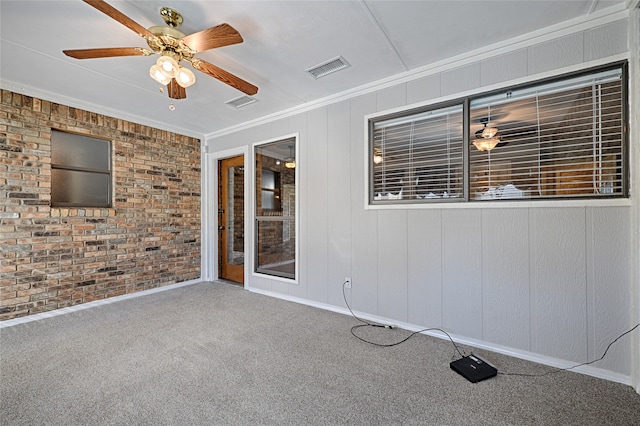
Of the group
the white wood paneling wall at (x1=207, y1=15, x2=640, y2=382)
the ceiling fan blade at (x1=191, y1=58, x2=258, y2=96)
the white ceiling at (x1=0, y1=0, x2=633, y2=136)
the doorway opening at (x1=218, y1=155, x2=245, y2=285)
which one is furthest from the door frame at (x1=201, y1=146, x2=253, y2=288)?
the ceiling fan blade at (x1=191, y1=58, x2=258, y2=96)

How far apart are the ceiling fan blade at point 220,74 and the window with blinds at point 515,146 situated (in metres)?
1.45

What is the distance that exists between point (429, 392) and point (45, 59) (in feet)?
14.0

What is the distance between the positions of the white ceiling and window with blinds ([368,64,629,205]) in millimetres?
497

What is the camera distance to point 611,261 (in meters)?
1.97

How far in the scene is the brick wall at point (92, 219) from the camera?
3008 millimetres

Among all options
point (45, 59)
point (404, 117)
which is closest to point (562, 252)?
point (404, 117)

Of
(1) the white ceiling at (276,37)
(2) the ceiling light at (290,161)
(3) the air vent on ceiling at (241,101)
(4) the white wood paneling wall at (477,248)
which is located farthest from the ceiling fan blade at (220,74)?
(2) the ceiling light at (290,161)

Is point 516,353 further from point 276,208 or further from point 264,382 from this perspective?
point 276,208

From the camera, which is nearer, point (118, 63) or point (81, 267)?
point (118, 63)

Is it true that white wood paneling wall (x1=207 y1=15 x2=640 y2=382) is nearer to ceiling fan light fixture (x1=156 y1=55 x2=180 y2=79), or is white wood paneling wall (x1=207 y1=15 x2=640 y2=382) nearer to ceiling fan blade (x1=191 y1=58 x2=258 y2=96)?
ceiling fan blade (x1=191 y1=58 x2=258 y2=96)

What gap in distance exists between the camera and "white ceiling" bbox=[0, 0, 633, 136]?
1934 mm

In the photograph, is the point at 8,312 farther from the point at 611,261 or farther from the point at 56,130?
the point at 611,261

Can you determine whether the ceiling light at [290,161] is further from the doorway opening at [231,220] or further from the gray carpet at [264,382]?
the gray carpet at [264,382]

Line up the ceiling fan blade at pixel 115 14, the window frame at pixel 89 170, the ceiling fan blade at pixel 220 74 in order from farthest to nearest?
the window frame at pixel 89 170 → the ceiling fan blade at pixel 220 74 → the ceiling fan blade at pixel 115 14
